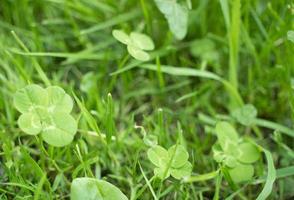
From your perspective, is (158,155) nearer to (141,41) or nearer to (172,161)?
(172,161)

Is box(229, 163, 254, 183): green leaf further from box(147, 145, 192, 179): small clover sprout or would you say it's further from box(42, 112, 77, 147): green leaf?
box(42, 112, 77, 147): green leaf

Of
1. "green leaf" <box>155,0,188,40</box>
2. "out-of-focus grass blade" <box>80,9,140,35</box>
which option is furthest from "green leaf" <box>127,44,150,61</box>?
"out-of-focus grass blade" <box>80,9,140,35</box>

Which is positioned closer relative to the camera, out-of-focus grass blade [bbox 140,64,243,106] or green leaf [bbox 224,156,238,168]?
green leaf [bbox 224,156,238,168]

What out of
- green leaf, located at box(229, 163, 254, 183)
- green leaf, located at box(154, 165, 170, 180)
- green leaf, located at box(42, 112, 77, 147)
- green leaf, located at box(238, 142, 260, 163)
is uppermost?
green leaf, located at box(42, 112, 77, 147)

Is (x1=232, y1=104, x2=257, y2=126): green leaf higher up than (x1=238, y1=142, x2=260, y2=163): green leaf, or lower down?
higher up

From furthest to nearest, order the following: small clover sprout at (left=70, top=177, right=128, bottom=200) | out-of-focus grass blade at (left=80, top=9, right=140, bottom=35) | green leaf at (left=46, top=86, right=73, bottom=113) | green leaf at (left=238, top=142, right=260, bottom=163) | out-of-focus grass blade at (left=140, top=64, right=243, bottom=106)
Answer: out-of-focus grass blade at (left=80, top=9, right=140, bottom=35)
out-of-focus grass blade at (left=140, top=64, right=243, bottom=106)
green leaf at (left=238, top=142, right=260, bottom=163)
green leaf at (left=46, top=86, right=73, bottom=113)
small clover sprout at (left=70, top=177, right=128, bottom=200)

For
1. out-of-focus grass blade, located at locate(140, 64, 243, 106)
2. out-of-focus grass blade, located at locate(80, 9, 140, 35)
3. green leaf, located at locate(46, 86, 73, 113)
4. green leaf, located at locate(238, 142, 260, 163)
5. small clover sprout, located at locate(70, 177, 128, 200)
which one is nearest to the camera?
small clover sprout, located at locate(70, 177, 128, 200)

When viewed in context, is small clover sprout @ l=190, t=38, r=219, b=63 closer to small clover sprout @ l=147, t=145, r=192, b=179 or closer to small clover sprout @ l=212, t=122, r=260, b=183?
small clover sprout @ l=212, t=122, r=260, b=183


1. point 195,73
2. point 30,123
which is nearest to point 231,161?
point 195,73
